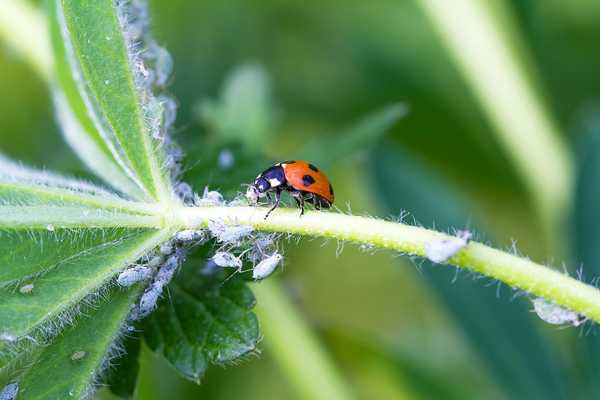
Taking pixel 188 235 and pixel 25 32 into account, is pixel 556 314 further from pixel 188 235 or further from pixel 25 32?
pixel 25 32

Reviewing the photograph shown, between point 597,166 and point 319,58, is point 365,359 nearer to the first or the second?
point 597,166

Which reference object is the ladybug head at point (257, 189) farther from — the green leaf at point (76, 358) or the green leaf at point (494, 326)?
the green leaf at point (494, 326)

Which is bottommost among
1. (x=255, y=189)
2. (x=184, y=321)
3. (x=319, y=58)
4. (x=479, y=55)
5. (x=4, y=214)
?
(x=184, y=321)

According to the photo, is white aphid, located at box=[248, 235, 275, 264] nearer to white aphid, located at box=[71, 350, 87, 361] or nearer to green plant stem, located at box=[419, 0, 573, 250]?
white aphid, located at box=[71, 350, 87, 361]

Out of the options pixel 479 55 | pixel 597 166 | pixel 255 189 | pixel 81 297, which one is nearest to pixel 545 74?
pixel 479 55

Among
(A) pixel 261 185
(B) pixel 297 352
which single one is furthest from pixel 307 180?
(B) pixel 297 352

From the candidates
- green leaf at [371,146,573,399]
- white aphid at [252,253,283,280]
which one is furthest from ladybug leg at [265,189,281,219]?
green leaf at [371,146,573,399]

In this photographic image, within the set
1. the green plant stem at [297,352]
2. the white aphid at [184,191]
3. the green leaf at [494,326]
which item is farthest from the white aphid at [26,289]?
the green leaf at [494,326]
